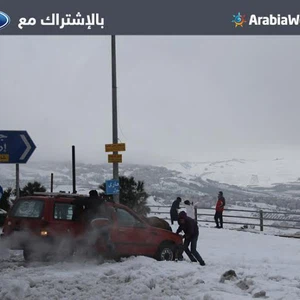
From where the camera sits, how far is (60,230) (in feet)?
40.8

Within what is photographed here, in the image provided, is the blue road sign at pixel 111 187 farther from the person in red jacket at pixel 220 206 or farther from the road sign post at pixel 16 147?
the person in red jacket at pixel 220 206

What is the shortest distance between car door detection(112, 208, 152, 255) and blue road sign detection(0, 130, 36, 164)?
99.9 inches

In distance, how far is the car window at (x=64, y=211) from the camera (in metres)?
12.6

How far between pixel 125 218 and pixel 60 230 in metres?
1.49

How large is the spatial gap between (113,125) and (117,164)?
1.29m

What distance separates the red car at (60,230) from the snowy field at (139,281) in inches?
14.6

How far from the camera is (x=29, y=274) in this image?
34.6 ft

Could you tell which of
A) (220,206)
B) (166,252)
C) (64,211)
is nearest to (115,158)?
(166,252)

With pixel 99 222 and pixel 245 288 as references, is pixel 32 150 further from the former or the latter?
pixel 245 288

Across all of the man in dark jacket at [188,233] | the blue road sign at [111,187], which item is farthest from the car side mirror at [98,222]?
the blue road sign at [111,187]

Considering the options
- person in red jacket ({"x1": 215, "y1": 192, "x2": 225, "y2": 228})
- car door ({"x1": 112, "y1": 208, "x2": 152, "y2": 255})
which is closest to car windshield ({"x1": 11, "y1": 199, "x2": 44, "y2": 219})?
Answer: car door ({"x1": 112, "y1": 208, "x2": 152, "y2": 255})

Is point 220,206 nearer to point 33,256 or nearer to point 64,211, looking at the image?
point 64,211

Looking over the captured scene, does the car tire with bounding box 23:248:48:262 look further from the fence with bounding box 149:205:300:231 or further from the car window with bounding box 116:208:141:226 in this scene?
the fence with bounding box 149:205:300:231

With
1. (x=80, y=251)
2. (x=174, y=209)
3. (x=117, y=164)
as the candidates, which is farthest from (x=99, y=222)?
(x=174, y=209)
